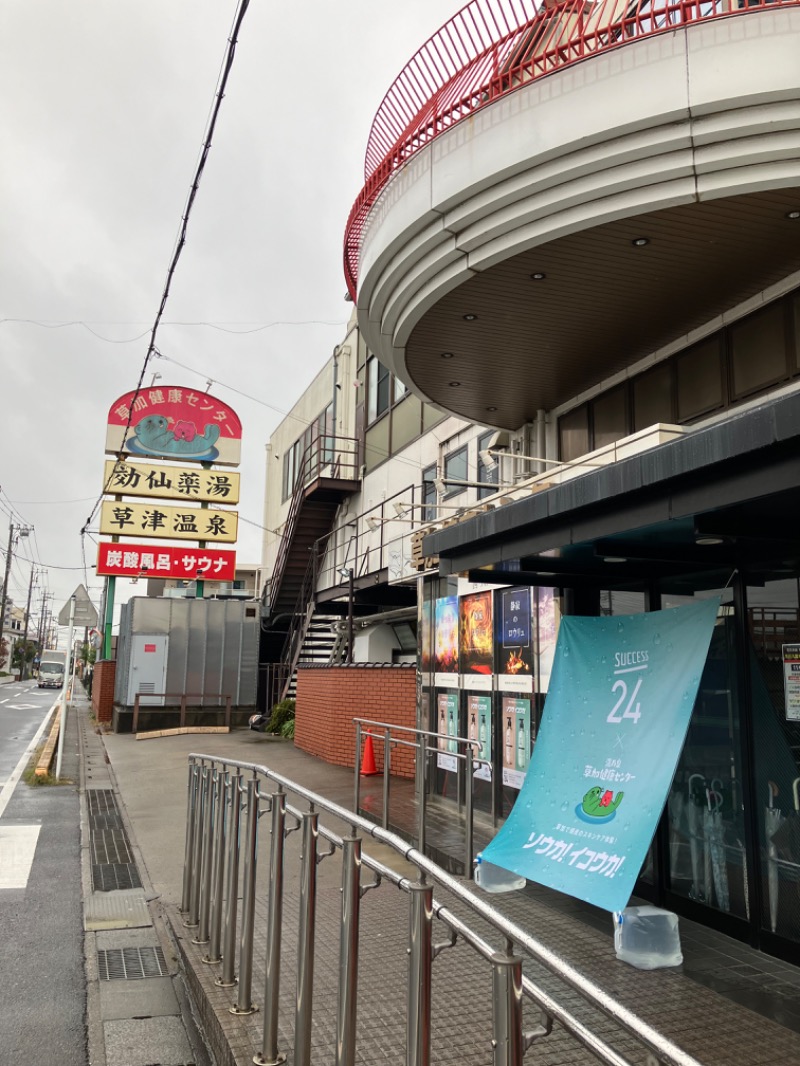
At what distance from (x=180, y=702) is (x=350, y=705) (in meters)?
9.38

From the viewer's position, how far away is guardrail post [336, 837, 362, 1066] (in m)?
3.09

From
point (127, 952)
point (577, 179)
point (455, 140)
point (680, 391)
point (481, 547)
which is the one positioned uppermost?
point (455, 140)

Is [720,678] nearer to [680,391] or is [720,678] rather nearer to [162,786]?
[680,391]

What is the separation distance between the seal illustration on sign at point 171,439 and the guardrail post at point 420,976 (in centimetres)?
2564

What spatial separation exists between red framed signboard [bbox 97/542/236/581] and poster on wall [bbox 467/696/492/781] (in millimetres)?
18481

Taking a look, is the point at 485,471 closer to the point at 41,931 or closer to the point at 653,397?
the point at 653,397

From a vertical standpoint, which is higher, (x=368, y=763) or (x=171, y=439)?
(x=171, y=439)

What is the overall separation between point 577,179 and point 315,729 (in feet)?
38.0

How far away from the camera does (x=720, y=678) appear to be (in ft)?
18.7

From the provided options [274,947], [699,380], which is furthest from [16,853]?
[699,380]

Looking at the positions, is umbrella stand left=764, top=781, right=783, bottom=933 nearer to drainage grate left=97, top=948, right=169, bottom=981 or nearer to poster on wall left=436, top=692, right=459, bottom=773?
drainage grate left=97, top=948, right=169, bottom=981

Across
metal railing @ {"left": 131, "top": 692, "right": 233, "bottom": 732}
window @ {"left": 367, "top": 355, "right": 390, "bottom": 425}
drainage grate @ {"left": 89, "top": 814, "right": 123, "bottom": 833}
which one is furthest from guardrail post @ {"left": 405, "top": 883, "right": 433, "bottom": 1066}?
metal railing @ {"left": 131, "top": 692, "right": 233, "bottom": 732}

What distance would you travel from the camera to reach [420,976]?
107 inches

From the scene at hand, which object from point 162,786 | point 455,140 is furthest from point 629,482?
point 162,786
